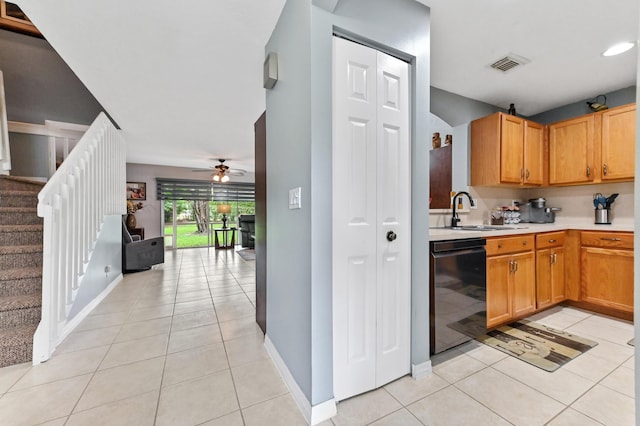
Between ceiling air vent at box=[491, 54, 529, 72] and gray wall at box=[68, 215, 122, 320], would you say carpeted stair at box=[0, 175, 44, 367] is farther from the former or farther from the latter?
ceiling air vent at box=[491, 54, 529, 72]

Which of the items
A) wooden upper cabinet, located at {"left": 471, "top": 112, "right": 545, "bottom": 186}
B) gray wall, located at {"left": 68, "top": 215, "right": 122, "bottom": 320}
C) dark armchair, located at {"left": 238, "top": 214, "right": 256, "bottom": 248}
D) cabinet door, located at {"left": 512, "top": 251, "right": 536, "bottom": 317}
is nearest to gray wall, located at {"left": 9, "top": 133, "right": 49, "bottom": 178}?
gray wall, located at {"left": 68, "top": 215, "right": 122, "bottom": 320}

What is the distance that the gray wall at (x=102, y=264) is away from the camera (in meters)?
2.60

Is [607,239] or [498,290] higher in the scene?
[607,239]

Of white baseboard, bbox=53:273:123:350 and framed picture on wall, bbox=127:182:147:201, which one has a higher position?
framed picture on wall, bbox=127:182:147:201

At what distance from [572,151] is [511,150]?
0.84m

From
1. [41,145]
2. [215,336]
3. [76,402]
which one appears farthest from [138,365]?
[41,145]

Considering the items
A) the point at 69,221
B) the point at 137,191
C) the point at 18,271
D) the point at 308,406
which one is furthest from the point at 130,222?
the point at 308,406

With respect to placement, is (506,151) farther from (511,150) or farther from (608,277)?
(608,277)

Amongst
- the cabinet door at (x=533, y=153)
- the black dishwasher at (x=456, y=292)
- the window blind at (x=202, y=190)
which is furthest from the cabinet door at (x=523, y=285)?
the window blind at (x=202, y=190)

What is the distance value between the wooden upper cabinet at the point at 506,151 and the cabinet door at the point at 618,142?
546 mm

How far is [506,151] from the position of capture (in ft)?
9.54

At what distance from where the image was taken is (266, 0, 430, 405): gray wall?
131 cm

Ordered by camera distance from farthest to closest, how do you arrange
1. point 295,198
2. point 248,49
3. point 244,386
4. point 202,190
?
point 202,190 → point 248,49 → point 244,386 → point 295,198

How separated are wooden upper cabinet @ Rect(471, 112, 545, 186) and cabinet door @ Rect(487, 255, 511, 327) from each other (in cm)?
116
